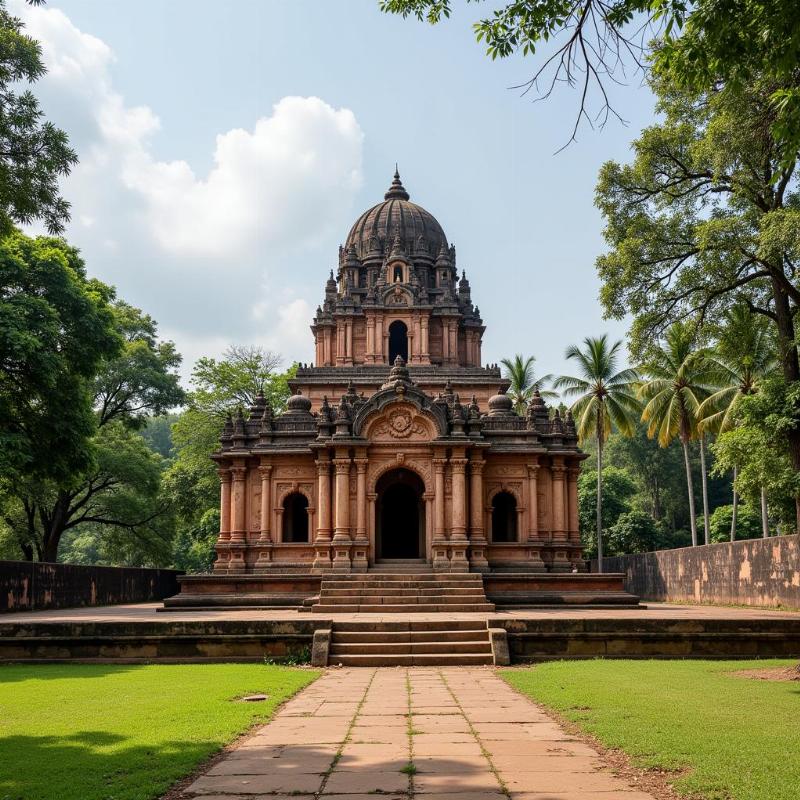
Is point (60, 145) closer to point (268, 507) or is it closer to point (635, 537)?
point (268, 507)

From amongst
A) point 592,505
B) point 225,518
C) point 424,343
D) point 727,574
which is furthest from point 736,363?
point 592,505

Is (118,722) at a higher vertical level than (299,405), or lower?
lower

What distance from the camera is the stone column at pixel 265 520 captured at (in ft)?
87.0

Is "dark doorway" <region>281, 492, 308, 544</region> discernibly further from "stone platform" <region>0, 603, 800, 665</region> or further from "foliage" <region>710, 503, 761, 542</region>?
"foliage" <region>710, 503, 761, 542</region>

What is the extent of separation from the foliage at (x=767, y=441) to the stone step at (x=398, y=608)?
736 cm

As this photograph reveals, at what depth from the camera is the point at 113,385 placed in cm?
3766

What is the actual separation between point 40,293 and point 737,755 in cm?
2316

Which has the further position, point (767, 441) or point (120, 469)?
point (120, 469)

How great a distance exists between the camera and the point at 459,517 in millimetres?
24672

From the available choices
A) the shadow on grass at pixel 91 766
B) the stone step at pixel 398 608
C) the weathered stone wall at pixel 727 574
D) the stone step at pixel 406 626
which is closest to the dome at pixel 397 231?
the weathered stone wall at pixel 727 574

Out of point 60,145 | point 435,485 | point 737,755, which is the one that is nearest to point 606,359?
point 435,485

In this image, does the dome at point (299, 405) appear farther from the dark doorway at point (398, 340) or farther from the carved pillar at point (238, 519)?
the dark doorway at point (398, 340)

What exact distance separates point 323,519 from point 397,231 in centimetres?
1790

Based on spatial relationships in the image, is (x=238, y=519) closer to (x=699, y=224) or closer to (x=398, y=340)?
(x=398, y=340)
